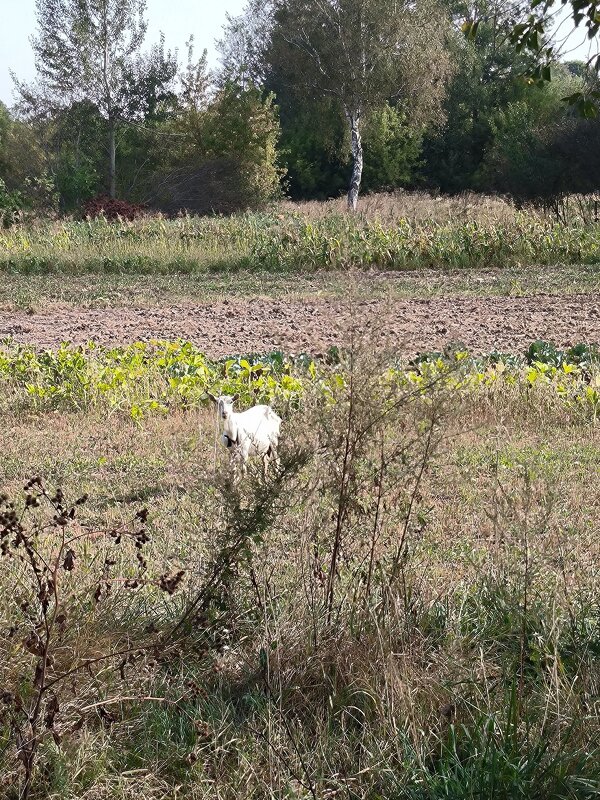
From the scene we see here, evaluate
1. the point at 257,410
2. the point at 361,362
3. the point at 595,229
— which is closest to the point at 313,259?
the point at 595,229

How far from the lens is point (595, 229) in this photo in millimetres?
19547

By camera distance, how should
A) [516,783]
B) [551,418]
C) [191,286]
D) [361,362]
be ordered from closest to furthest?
[516,783]
[361,362]
[551,418]
[191,286]

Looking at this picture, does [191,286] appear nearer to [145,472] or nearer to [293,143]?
[145,472]

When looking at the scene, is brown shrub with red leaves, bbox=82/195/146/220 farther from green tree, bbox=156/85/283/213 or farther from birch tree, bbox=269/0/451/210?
birch tree, bbox=269/0/451/210

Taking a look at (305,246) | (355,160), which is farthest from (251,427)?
(355,160)

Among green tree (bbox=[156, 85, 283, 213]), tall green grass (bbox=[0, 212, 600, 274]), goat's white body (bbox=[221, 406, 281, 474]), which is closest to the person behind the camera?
goat's white body (bbox=[221, 406, 281, 474])

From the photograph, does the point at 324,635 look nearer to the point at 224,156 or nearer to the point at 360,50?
the point at 360,50

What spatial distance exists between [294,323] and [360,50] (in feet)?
90.2

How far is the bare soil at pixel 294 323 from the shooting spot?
1102 centimetres

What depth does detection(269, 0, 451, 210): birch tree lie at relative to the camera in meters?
36.9

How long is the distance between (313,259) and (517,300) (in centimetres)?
591

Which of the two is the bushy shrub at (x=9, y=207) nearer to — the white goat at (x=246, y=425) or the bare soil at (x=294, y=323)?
the bare soil at (x=294, y=323)

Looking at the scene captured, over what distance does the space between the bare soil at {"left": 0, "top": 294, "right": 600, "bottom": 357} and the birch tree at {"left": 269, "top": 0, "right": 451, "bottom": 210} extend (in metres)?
23.0

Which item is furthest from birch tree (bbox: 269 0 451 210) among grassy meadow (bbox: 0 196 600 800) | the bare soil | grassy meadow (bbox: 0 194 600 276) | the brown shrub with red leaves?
grassy meadow (bbox: 0 196 600 800)
